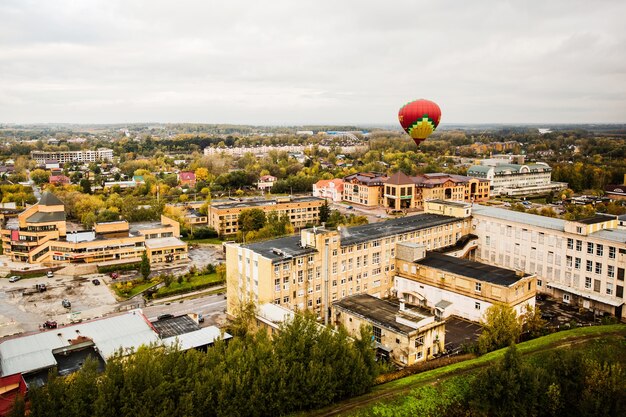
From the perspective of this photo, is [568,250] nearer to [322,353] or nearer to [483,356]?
[483,356]

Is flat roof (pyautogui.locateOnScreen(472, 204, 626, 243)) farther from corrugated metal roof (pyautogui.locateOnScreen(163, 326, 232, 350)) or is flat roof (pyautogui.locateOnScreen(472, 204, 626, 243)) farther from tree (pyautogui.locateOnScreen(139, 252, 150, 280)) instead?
tree (pyautogui.locateOnScreen(139, 252, 150, 280))

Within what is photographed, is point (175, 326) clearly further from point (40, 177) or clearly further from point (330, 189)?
point (40, 177)

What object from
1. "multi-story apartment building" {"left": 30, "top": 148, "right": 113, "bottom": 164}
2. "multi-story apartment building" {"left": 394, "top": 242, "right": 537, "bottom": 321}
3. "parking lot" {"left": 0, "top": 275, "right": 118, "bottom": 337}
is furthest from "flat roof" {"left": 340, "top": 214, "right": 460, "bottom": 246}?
"multi-story apartment building" {"left": 30, "top": 148, "right": 113, "bottom": 164}

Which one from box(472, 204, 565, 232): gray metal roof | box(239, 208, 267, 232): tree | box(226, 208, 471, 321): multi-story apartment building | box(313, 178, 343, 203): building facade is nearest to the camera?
box(226, 208, 471, 321): multi-story apartment building

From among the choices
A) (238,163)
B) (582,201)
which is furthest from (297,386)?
(238,163)

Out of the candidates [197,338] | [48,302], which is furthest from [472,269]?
[48,302]
